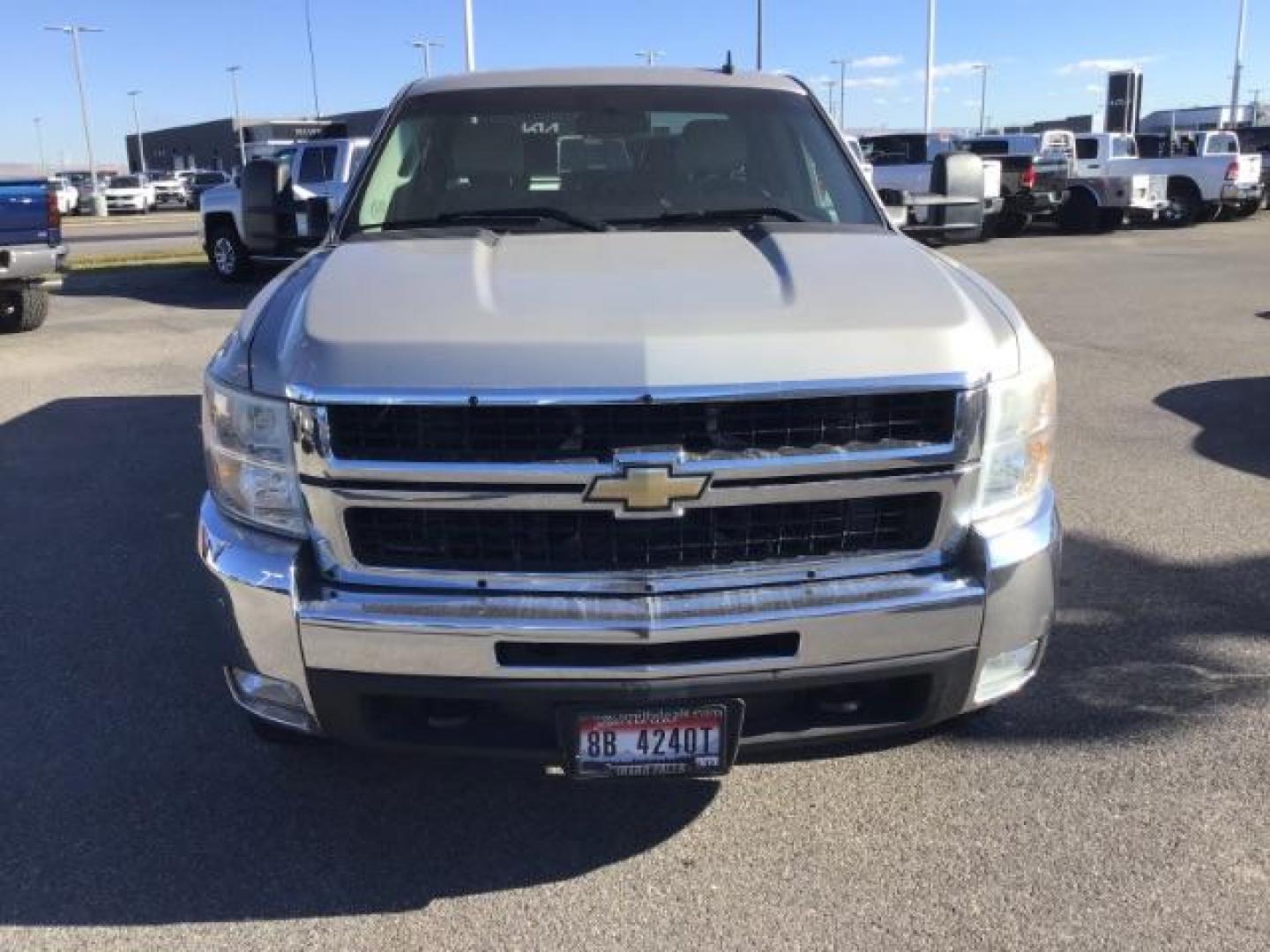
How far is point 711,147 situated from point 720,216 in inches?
17.9

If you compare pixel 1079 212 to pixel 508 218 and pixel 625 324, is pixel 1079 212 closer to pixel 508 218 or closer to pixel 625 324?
pixel 508 218

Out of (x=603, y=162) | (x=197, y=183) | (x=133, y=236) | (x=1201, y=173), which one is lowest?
(x=133, y=236)

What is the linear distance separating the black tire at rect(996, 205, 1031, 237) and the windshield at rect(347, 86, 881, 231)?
19962 millimetres

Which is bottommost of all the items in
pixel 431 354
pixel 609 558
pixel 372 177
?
pixel 609 558

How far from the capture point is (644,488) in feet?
8.30

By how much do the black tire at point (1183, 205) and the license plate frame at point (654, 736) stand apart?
85.3 feet

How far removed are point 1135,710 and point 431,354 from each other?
255 centimetres

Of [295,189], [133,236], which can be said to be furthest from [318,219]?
[133,236]

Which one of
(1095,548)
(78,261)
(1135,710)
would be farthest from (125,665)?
(78,261)

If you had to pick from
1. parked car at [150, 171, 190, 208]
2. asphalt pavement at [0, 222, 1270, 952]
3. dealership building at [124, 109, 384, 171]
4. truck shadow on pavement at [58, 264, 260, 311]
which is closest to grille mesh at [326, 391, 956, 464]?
asphalt pavement at [0, 222, 1270, 952]

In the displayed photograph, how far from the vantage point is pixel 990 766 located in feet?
11.0

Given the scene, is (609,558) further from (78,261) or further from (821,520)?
(78,261)

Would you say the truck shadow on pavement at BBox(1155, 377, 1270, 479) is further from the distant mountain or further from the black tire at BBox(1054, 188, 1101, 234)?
the black tire at BBox(1054, 188, 1101, 234)

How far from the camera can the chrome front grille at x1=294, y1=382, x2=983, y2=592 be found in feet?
8.32
